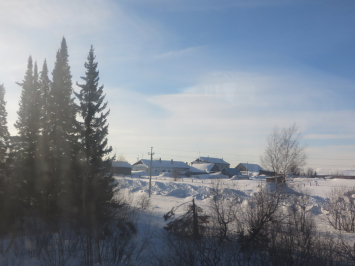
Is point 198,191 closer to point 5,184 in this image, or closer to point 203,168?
point 5,184

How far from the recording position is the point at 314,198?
3678 cm

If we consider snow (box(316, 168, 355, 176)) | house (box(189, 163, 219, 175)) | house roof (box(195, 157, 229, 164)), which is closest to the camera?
snow (box(316, 168, 355, 176))

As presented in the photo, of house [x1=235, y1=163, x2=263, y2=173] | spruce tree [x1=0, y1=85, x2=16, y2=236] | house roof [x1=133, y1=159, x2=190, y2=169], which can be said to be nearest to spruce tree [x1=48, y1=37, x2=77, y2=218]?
spruce tree [x1=0, y1=85, x2=16, y2=236]

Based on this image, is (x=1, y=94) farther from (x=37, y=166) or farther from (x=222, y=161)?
(x=222, y=161)

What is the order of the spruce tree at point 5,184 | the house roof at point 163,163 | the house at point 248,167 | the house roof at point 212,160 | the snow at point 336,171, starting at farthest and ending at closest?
1. the house roof at point 212,160
2. the house at point 248,167
3. the house roof at point 163,163
4. the snow at point 336,171
5. the spruce tree at point 5,184

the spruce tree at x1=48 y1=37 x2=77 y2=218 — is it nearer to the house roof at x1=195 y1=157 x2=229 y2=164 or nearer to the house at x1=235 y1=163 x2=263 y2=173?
the house roof at x1=195 y1=157 x2=229 y2=164

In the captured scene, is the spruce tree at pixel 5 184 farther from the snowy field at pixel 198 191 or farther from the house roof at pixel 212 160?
the house roof at pixel 212 160

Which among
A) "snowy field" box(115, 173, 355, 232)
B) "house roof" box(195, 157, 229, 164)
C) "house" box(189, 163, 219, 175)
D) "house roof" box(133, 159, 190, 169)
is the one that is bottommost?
"snowy field" box(115, 173, 355, 232)

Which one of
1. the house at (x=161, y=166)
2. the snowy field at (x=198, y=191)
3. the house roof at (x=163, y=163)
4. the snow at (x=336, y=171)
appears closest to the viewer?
the snowy field at (x=198, y=191)

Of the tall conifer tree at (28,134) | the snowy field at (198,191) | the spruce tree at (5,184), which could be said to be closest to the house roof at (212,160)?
the snowy field at (198,191)

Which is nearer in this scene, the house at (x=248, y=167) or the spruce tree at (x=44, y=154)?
the spruce tree at (x=44, y=154)

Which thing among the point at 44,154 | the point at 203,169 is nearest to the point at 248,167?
the point at 203,169

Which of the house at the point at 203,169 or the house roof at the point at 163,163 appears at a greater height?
the house roof at the point at 163,163

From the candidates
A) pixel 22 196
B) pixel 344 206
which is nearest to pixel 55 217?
pixel 22 196
